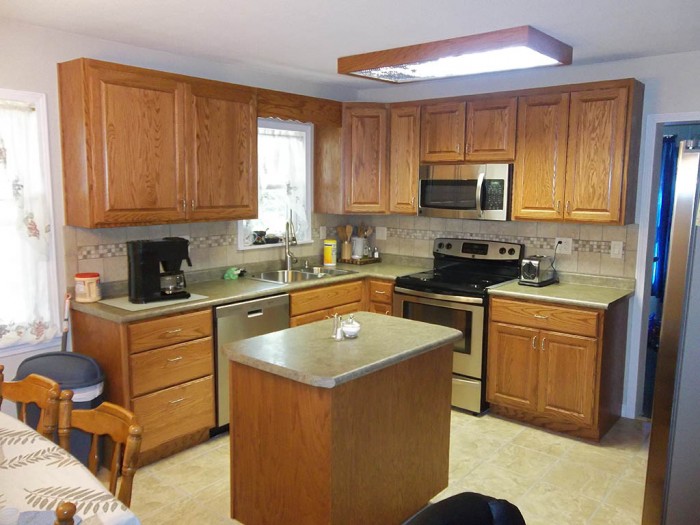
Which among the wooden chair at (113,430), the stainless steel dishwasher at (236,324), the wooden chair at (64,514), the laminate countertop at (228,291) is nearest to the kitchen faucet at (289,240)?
the laminate countertop at (228,291)

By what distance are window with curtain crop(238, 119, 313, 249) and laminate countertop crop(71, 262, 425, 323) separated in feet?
1.49

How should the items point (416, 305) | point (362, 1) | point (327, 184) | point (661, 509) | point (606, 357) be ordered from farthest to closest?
point (327, 184) → point (416, 305) → point (606, 357) → point (362, 1) → point (661, 509)

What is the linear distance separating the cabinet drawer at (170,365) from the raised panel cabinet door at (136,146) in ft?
2.52

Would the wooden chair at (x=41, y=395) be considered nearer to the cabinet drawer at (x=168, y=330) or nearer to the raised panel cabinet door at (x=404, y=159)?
the cabinet drawer at (x=168, y=330)

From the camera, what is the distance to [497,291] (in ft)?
12.8

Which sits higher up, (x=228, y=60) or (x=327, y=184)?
(x=228, y=60)

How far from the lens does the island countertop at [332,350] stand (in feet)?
7.21

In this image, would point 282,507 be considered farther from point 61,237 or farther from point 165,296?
point 61,237

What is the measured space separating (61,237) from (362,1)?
2.14 metres

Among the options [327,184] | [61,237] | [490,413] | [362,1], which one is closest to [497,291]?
[490,413]

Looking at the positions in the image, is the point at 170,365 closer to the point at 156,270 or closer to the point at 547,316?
the point at 156,270

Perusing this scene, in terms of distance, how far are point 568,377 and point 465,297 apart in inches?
32.4

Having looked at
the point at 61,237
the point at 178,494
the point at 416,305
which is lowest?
the point at 178,494

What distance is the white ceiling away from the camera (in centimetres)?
266
